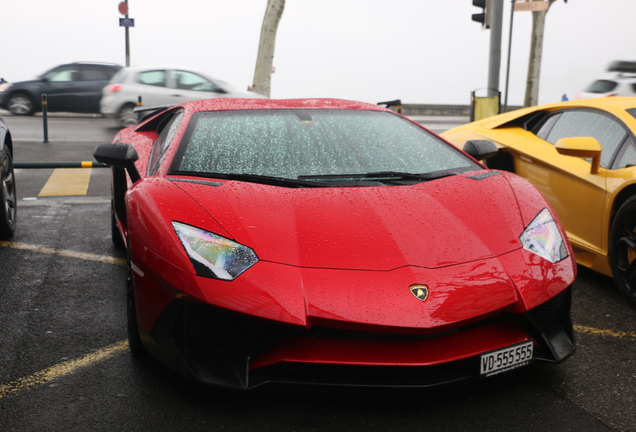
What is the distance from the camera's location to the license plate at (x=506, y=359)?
7.55ft

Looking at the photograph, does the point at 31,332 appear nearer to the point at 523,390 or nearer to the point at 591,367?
the point at 523,390

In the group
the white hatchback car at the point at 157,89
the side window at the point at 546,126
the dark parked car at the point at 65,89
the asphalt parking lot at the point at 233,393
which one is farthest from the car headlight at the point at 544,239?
the dark parked car at the point at 65,89

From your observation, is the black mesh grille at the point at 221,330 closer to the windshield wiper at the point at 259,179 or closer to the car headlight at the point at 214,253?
the car headlight at the point at 214,253

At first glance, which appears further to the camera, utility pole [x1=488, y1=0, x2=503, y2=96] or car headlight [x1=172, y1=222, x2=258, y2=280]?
utility pole [x1=488, y1=0, x2=503, y2=96]

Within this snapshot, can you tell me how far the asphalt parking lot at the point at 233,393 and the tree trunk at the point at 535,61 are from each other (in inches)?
973

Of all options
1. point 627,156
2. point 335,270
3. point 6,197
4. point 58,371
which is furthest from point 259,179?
point 6,197

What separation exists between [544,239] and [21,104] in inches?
708

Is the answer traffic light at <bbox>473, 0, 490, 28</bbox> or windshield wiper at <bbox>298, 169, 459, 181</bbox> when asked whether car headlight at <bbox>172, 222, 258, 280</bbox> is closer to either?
windshield wiper at <bbox>298, 169, 459, 181</bbox>

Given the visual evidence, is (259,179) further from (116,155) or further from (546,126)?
(546,126)

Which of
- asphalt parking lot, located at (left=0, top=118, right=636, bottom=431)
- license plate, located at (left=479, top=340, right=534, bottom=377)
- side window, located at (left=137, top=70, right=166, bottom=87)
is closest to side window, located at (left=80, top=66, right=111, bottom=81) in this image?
side window, located at (left=137, top=70, right=166, bottom=87)

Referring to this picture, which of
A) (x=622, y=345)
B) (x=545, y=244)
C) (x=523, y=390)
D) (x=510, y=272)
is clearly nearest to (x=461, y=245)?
(x=510, y=272)

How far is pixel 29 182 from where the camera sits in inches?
317

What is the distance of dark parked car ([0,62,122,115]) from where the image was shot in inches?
687

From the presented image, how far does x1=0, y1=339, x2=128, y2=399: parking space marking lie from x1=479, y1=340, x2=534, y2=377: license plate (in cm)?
172
